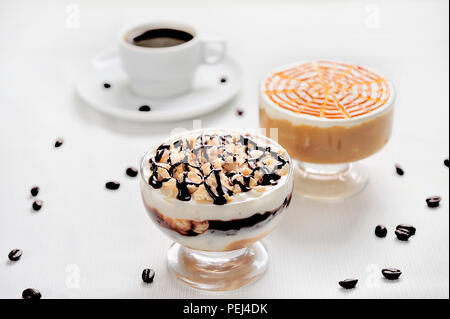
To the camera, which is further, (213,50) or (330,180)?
(213,50)

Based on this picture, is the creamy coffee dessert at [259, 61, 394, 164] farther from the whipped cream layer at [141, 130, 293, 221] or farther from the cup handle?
the cup handle

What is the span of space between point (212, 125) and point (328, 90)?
0.49 meters

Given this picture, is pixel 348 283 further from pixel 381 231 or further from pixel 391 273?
pixel 381 231

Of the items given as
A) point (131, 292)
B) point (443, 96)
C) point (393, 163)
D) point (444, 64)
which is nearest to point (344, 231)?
point (393, 163)

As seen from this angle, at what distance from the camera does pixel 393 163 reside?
213 centimetres

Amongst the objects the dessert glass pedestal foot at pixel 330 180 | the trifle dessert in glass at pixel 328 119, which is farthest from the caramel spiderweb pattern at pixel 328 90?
the dessert glass pedestal foot at pixel 330 180

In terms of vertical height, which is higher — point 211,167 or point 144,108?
point 211,167

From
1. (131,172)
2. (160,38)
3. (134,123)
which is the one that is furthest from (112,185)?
(160,38)

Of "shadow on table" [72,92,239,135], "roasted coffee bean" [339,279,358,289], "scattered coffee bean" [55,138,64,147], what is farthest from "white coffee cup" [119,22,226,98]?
"roasted coffee bean" [339,279,358,289]

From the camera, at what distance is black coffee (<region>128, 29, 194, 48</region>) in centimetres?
237

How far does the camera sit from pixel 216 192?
4.92 feet

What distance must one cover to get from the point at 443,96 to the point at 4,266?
1645 mm

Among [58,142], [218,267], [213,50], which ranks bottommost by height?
[218,267]

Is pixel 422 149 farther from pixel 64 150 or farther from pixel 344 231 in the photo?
pixel 64 150
